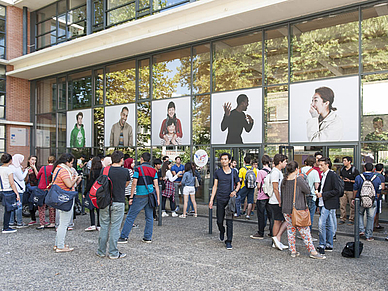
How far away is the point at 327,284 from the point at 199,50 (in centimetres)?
1079

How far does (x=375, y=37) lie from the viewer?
10227 mm

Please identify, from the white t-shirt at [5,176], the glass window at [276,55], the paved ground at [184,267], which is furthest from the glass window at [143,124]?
the paved ground at [184,267]

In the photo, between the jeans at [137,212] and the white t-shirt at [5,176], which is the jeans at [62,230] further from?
the white t-shirt at [5,176]

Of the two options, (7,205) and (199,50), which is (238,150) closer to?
(199,50)

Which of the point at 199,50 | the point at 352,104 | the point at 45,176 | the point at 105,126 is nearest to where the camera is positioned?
the point at 45,176

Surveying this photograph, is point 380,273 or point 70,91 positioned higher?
point 70,91

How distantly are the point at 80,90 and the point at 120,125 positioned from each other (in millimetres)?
3731

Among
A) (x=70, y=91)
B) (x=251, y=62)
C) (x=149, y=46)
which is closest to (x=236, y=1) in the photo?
(x=251, y=62)

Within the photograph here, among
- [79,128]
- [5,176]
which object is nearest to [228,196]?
[5,176]

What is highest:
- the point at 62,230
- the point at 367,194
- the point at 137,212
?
the point at 367,194

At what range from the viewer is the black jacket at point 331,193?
632cm

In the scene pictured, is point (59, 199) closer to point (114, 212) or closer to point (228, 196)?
point (114, 212)

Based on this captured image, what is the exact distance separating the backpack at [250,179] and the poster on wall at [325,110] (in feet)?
6.75

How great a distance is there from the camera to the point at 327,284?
4883mm
